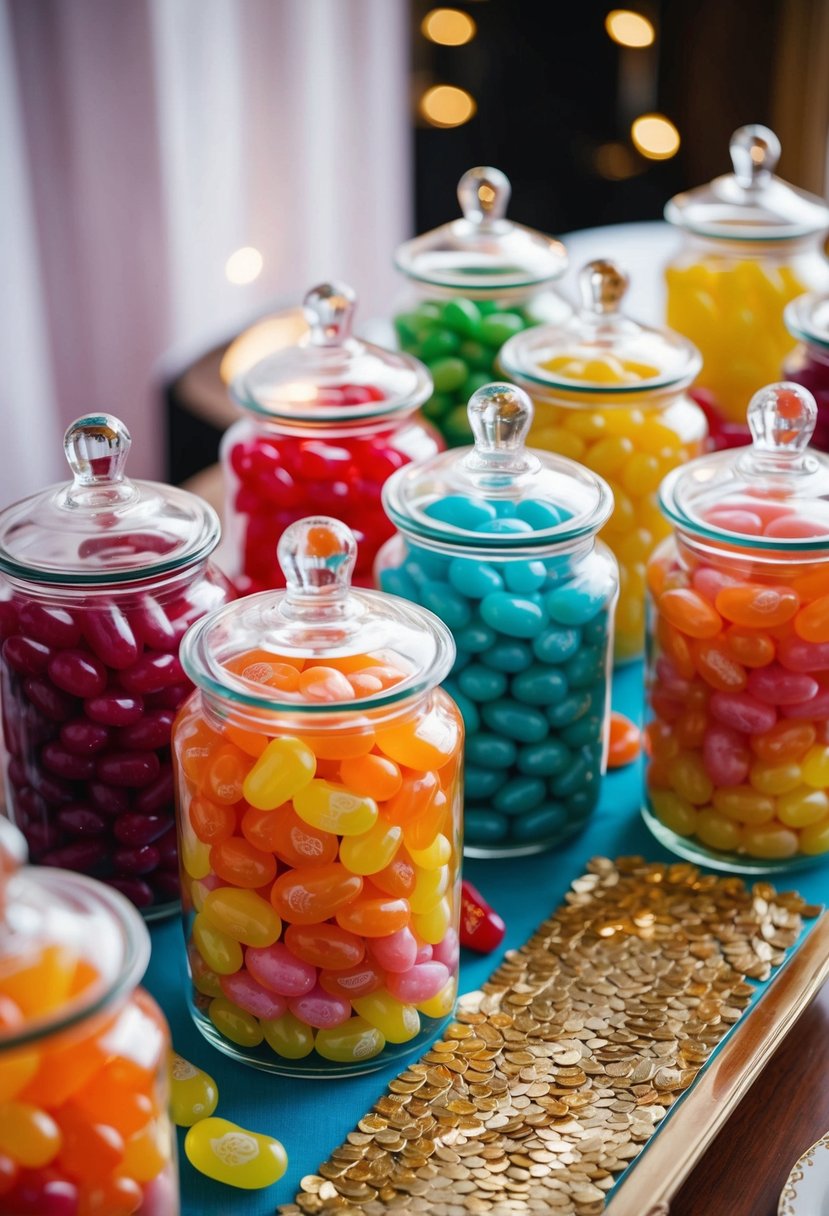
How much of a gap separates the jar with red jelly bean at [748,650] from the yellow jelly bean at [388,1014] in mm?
307

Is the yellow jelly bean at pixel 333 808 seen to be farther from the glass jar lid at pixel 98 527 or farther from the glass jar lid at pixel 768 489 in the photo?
the glass jar lid at pixel 768 489

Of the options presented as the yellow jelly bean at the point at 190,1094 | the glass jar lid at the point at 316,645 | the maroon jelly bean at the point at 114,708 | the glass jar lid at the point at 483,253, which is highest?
the glass jar lid at the point at 483,253

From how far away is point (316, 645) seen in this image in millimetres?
848

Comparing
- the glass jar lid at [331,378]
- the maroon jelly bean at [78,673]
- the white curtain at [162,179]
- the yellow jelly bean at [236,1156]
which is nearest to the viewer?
the yellow jelly bean at [236,1156]

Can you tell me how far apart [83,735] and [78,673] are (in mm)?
44

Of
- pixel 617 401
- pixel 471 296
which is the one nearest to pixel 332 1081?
pixel 617 401

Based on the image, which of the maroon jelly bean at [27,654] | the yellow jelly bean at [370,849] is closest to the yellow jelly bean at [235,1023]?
the yellow jelly bean at [370,849]

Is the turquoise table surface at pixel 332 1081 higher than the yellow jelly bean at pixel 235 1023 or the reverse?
the reverse

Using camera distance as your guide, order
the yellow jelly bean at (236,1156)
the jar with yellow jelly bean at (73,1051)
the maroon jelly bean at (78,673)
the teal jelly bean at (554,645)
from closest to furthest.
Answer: the jar with yellow jelly bean at (73,1051), the yellow jelly bean at (236,1156), the maroon jelly bean at (78,673), the teal jelly bean at (554,645)

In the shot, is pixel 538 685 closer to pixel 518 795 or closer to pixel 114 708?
pixel 518 795

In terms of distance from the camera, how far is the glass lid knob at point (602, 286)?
127 centimetres

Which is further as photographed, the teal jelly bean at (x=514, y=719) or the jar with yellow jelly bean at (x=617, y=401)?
the jar with yellow jelly bean at (x=617, y=401)

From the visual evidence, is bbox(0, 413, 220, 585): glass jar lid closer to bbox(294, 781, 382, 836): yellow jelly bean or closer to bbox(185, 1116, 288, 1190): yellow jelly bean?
bbox(294, 781, 382, 836): yellow jelly bean

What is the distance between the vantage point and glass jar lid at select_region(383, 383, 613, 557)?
1003 mm
